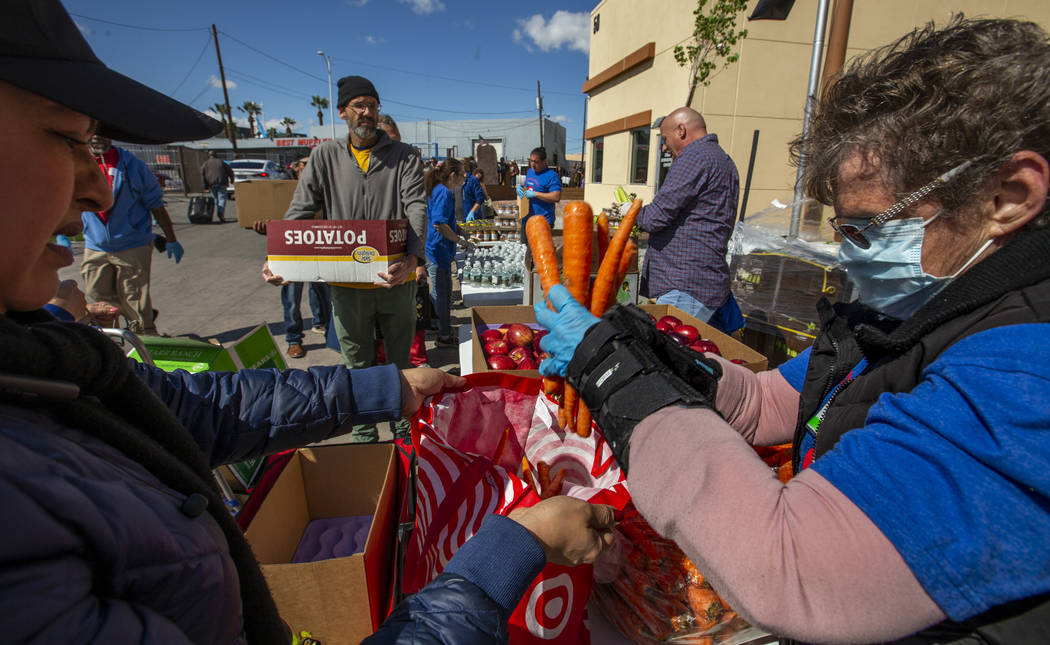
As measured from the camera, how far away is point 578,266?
1.54 m

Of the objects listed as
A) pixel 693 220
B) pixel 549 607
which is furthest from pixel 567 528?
pixel 693 220

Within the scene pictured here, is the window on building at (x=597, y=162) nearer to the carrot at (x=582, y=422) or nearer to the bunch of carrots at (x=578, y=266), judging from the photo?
the bunch of carrots at (x=578, y=266)

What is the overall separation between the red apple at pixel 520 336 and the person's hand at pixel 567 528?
1765 millimetres

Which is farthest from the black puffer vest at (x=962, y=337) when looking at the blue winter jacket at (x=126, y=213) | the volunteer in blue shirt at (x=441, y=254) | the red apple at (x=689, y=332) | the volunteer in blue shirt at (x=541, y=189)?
the volunteer in blue shirt at (x=541, y=189)

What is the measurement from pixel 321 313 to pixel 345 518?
4136 mm

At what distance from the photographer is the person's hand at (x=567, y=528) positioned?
1106 mm

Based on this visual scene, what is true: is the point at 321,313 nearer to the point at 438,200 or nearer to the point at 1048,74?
the point at 438,200

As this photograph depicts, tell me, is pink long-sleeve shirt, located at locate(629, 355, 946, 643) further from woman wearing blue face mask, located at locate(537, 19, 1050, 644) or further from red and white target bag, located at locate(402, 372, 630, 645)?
red and white target bag, located at locate(402, 372, 630, 645)

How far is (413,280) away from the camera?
11.5 ft

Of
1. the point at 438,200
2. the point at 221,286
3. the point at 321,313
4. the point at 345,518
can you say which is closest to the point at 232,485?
the point at 345,518

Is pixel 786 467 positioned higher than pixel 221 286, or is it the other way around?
pixel 786 467

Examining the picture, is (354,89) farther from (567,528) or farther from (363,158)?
(567,528)

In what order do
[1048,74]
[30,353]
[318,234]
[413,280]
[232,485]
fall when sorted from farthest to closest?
[413,280], [318,234], [232,485], [1048,74], [30,353]

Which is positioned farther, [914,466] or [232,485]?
[232,485]
